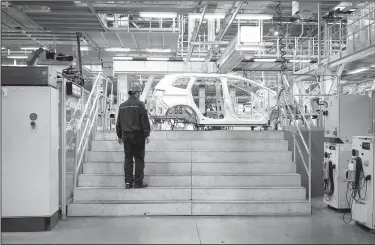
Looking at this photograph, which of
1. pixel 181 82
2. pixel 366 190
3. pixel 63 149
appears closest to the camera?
pixel 366 190

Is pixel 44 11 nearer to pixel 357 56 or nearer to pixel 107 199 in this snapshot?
pixel 107 199

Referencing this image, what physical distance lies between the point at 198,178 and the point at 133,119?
1.76 m

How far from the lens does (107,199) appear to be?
23.7ft

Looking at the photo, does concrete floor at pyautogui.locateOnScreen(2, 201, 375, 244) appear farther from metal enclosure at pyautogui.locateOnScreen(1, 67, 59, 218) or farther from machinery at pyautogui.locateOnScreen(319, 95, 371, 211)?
machinery at pyautogui.locateOnScreen(319, 95, 371, 211)

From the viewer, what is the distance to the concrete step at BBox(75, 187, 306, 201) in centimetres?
723

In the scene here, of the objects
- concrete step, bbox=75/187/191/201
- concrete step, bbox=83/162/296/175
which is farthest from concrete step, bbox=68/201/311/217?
concrete step, bbox=83/162/296/175

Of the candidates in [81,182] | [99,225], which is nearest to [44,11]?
[81,182]

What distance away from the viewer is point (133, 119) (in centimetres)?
736

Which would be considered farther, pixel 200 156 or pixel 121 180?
pixel 200 156

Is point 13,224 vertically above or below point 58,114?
below

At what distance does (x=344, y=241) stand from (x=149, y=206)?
3338 mm

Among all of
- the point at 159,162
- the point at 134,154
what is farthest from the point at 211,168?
the point at 134,154

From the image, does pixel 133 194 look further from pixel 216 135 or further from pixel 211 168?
pixel 216 135

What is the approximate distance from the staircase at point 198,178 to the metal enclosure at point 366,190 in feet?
3.32
